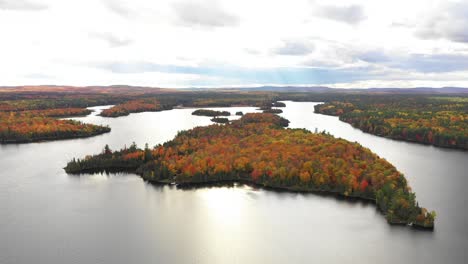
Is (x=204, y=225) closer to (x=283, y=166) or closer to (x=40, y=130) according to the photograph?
(x=283, y=166)

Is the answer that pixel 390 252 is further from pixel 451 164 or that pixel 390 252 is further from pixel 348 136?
pixel 348 136

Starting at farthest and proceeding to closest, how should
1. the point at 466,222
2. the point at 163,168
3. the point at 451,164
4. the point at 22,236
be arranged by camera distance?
the point at 451,164, the point at 163,168, the point at 466,222, the point at 22,236

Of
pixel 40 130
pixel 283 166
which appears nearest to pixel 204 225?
pixel 283 166

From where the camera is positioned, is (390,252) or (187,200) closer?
(390,252)

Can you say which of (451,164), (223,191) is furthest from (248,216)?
(451,164)

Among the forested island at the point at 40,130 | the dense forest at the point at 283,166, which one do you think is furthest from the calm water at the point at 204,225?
the forested island at the point at 40,130

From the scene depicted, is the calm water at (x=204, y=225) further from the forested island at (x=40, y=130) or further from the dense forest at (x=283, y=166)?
the forested island at (x=40, y=130)
